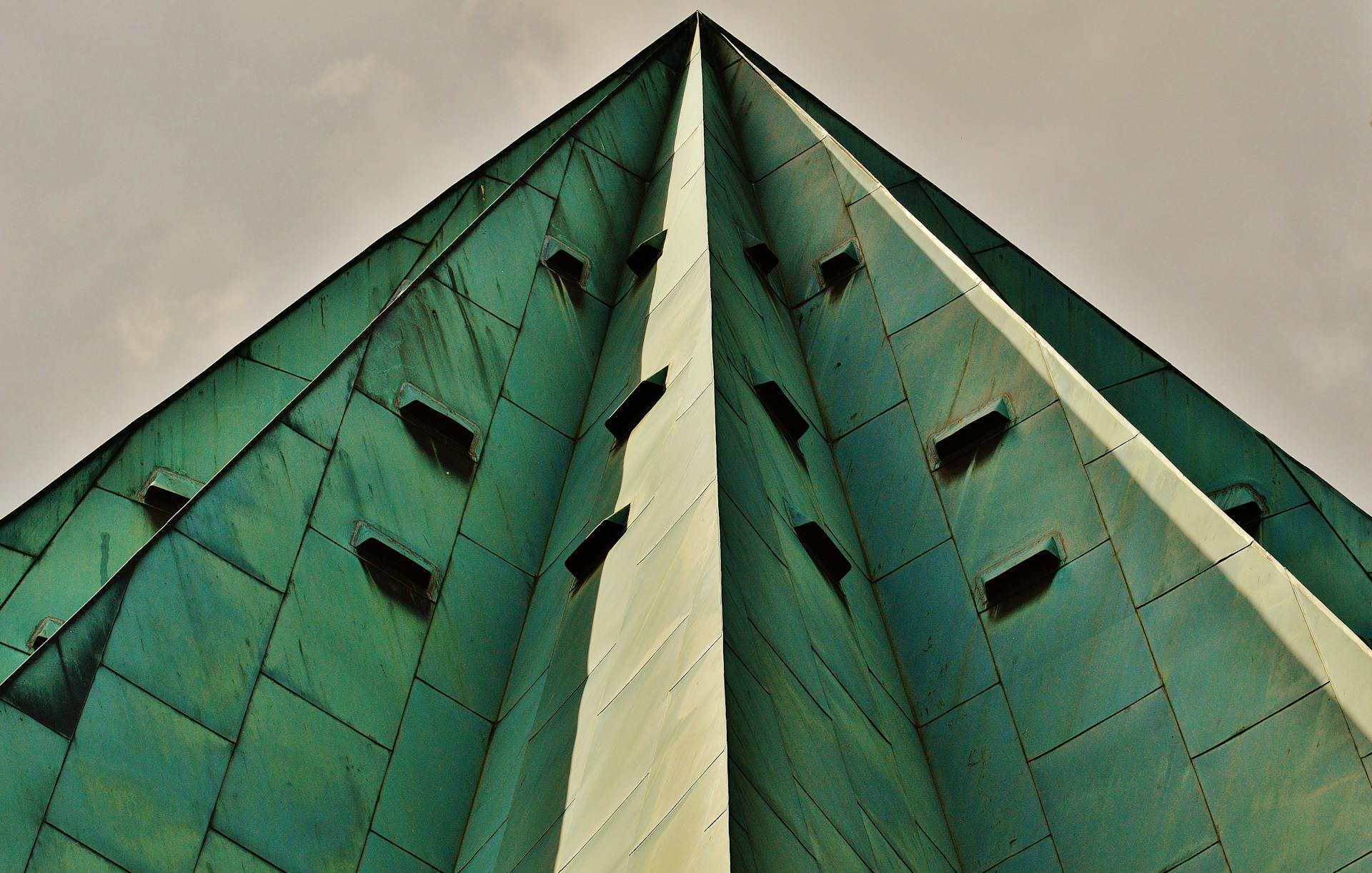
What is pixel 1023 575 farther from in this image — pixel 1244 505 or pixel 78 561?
pixel 78 561

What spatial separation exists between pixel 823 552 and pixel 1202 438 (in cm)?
991

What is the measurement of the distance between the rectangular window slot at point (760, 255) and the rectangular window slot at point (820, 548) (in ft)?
24.6

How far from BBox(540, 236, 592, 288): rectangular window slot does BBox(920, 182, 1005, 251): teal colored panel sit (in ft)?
27.0

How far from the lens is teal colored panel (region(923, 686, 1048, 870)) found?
18.3 m

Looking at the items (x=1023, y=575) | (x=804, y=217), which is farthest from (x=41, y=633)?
(x=804, y=217)

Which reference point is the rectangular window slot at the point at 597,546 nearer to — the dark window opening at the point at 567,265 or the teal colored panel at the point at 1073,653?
the teal colored panel at the point at 1073,653

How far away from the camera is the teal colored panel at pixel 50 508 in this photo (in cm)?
2470

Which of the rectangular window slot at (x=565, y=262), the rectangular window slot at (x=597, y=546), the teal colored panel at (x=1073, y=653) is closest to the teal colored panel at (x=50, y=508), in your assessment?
the rectangular window slot at (x=565, y=262)

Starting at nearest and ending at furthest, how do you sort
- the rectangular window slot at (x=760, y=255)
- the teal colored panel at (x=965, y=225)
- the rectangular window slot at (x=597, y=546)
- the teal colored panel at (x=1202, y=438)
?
the rectangular window slot at (x=597, y=546), the teal colored panel at (x=1202, y=438), the rectangular window slot at (x=760, y=255), the teal colored panel at (x=965, y=225)

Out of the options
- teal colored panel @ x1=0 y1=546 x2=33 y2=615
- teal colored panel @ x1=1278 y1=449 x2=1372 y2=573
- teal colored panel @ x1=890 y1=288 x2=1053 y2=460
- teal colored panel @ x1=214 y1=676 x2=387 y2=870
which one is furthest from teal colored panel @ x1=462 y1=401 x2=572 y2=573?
teal colored panel @ x1=1278 y1=449 x2=1372 y2=573

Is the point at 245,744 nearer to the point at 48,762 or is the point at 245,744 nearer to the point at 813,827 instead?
the point at 48,762

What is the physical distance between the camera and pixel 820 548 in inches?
779

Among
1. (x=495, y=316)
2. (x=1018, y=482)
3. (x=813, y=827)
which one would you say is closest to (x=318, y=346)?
(x=495, y=316)

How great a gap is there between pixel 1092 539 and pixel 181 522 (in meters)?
10.0
